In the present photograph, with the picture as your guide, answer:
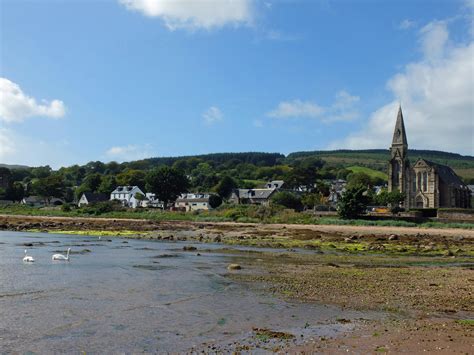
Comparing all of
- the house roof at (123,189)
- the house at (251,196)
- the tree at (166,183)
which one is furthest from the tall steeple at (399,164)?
the house roof at (123,189)

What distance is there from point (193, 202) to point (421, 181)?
5440 cm

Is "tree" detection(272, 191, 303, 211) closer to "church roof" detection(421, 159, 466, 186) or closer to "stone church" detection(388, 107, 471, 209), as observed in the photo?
"stone church" detection(388, 107, 471, 209)

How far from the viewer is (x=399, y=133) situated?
110 meters

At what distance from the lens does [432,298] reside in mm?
16656

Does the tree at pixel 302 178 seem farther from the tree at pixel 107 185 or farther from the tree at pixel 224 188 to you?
the tree at pixel 107 185

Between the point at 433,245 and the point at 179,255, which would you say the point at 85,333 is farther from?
the point at 433,245

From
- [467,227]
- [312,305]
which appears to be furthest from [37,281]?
[467,227]

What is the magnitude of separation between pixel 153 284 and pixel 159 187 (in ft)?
311

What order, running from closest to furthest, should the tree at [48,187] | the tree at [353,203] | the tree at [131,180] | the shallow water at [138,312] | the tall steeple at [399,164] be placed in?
1. the shallow water at [138,312]
2. the tree at [353,203]
3. the tall steeple at [399,164]
4. the tree at [48,187]
5. the tree at [131,180]

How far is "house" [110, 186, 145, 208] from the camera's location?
466 ft

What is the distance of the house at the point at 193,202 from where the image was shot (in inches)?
4751

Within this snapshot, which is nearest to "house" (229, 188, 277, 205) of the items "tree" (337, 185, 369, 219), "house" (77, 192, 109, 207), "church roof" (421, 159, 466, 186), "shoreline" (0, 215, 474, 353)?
"church roof" (421, 159, 466, 186)

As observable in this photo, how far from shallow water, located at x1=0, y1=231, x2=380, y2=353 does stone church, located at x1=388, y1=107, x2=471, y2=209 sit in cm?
8624

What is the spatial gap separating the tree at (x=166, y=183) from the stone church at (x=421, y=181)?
48.1 meters
